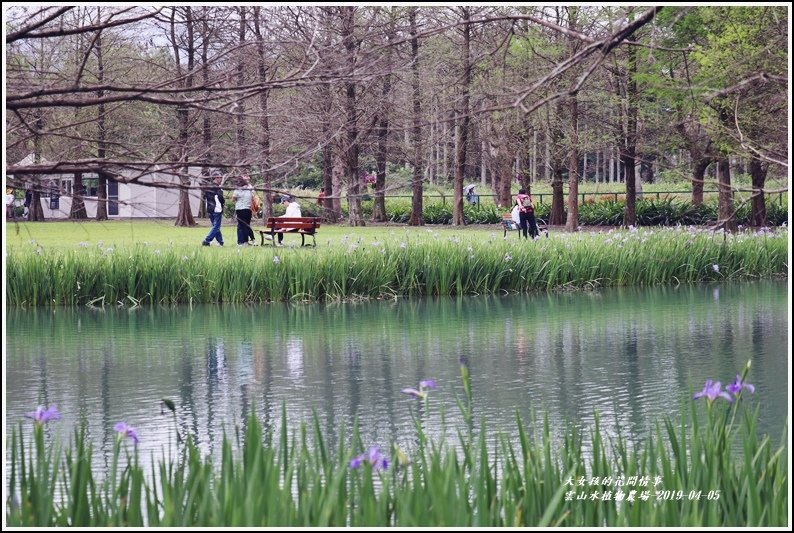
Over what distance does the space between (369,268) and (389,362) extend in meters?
5.96

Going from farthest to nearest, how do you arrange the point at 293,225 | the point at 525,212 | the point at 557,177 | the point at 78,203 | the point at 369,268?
1. the point at 557,177
2. the point at 525,212
3. the point at 293,225
4. the point at 369,268
5. the point at 78,203

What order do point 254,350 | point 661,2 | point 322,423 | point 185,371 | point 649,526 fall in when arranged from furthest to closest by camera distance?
point 254,350 < point 185,371 < point 322,423 < point 661,2 < point 649,526

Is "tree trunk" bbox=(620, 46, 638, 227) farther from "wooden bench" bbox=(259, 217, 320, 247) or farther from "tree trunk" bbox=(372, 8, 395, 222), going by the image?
"wooden bench" bbox=(259, 217, 320, 247)

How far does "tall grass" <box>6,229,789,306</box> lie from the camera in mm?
15977

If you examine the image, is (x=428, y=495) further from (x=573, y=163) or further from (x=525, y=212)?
(x=573, y=163)

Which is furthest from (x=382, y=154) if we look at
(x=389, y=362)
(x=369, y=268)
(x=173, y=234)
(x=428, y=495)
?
(x=428, y=495)

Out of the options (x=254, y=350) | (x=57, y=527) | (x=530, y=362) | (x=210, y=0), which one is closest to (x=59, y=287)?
(x=254, y=350)

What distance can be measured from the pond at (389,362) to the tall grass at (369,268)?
1.44ft

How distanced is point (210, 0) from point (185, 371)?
19.7 ft

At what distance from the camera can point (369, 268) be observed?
1695 cm

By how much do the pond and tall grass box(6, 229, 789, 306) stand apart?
44 cm

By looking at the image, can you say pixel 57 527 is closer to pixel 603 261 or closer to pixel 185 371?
pixel 185 371

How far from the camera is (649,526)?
383 centimetres

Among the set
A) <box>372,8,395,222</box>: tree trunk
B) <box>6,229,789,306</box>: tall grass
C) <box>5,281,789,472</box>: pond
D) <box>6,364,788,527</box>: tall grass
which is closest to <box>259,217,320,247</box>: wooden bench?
<box>6,229,789,306</box>: tall grass
